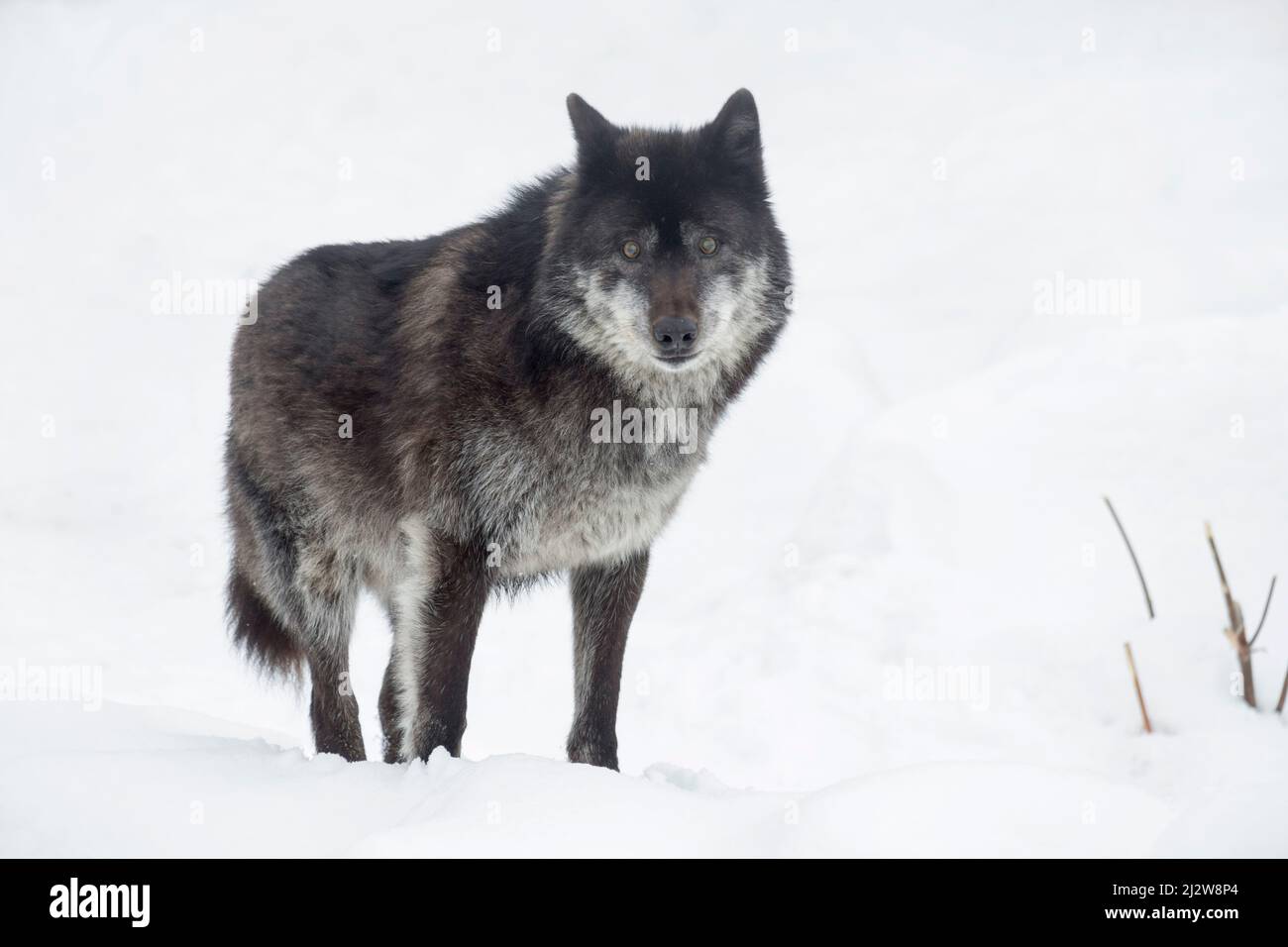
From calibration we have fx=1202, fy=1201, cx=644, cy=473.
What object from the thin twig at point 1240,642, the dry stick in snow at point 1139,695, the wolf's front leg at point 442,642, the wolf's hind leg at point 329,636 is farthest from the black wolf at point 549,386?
the thin twig at point 1240,642

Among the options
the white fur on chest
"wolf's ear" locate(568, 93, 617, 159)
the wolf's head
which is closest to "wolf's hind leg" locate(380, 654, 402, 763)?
the white fur on chest

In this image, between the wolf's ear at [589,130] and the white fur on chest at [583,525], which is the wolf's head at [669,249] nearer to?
the wolf's ear at [589,130]

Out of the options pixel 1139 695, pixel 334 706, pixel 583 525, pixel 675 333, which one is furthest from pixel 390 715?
pixel 1139 695

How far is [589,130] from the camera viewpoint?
4.14 meters

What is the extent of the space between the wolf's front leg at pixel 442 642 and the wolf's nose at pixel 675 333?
984 mm

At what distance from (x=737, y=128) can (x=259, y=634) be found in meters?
2.92

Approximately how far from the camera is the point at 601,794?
3.28 metres

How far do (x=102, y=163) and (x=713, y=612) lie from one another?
845 centimetres

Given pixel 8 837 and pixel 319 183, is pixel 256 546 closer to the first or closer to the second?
pixel 8 837

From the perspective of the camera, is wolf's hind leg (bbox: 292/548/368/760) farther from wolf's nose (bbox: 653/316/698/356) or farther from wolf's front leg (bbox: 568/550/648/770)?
wolf's nose (bbox: 653/316/698/356)

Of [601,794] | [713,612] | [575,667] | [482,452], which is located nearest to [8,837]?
[601,794]

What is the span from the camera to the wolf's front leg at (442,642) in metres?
4.13

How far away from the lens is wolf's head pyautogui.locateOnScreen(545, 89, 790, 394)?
3879mm
